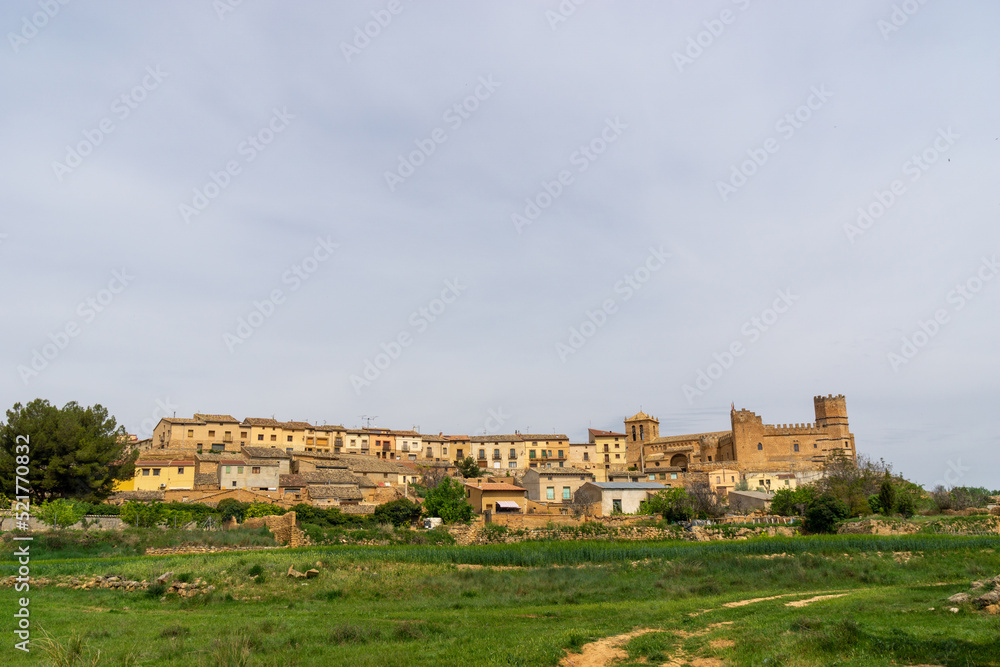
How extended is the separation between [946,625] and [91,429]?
4997cm

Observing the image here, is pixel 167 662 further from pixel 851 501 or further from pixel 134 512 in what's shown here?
pixel 851 501

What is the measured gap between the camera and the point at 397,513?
4444 centimetres

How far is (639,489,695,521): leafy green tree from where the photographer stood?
152 feet

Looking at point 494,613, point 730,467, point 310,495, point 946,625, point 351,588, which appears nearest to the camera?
point 946,625

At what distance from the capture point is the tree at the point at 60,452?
Result: 4300 centimetres

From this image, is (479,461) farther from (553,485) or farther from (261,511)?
(261,511)

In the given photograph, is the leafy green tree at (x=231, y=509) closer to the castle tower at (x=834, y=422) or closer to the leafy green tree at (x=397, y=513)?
the leafy green tree at (x=397, y=513)

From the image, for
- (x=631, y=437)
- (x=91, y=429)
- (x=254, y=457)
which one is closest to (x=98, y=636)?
(x=91, y=429)

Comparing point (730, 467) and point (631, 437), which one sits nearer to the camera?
point (730, 467)

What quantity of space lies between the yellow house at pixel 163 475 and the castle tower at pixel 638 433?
57.5 m

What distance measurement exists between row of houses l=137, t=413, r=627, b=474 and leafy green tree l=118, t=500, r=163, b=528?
126 feet

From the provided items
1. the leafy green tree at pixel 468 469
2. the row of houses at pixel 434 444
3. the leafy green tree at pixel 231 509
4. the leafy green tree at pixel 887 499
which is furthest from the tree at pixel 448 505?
the row of houses at pixel 434 444

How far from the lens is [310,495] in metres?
53.4

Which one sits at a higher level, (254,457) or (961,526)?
(254,457)
